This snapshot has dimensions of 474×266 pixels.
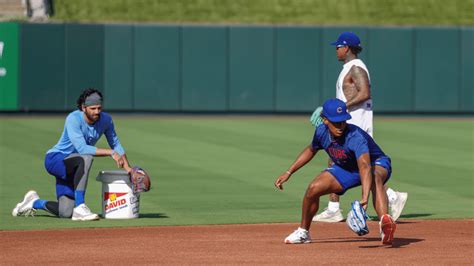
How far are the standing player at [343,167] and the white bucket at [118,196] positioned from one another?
2.16 m

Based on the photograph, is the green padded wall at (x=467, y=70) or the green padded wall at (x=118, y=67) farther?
the green padded wall at (x=467, y=70)

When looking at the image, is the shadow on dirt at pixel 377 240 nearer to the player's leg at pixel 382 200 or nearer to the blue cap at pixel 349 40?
the player's leg at pixel 382 200

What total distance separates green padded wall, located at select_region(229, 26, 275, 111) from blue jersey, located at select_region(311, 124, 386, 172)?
1987cm

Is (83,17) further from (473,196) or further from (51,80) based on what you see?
(473,196)

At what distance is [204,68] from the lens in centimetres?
3098

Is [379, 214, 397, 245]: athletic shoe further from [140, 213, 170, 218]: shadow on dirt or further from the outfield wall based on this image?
the outfield wall

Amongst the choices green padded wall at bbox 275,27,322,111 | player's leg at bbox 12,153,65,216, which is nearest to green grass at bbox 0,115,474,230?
player's leg at bbox 12,153,65,216

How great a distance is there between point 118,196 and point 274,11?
2089 centimetres

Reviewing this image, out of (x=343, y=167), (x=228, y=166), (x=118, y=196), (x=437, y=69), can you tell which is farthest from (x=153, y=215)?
(x=437, y=69)

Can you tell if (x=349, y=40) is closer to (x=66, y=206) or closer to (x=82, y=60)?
(x=66, y=206)

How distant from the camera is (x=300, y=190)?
15883 millimetres

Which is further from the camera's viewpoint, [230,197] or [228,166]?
[228,166]

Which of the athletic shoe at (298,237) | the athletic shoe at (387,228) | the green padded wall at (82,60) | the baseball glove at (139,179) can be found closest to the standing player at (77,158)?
the baseball glove at (139,179)

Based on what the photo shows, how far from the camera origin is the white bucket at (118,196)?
500 inches
